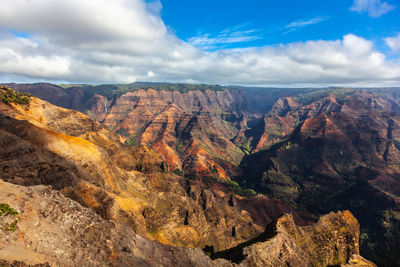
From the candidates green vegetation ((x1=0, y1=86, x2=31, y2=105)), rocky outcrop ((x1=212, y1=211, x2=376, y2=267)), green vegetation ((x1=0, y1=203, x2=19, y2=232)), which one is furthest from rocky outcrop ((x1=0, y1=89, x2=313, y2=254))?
rocky outcrop ((x1=212, y1=211, x2=376, y2=267))

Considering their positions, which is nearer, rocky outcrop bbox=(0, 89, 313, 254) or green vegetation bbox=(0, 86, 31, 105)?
rocky outcrop bbox=(0, 89, 313, 254)

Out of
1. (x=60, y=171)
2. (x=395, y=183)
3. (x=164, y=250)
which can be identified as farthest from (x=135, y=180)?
(x=395, y=183)

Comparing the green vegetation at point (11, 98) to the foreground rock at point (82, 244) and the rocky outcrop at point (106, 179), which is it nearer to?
the rocky outcrop at point (106, 179)

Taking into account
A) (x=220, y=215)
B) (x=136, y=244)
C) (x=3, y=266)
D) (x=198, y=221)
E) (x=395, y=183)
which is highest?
(x=3, y=266)

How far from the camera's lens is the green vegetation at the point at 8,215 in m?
17.5

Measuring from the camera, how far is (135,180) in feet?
260

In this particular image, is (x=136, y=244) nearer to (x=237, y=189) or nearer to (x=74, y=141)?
(x=74, y=141)

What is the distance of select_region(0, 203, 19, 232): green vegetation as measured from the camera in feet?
57.4

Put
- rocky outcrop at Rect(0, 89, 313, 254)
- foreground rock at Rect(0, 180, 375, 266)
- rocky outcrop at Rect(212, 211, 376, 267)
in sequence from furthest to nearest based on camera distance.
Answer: rocky outcrop at Rect(0, 89, 313, 254) < rocky outcrop at Rect(212, 211, 376, 267) < foreground rock at Rect(0, 180, 375, 266)

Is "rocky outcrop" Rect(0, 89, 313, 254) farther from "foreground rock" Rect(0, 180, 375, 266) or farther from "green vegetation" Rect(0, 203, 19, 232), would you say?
"green vegetation" Rect(0, 203, 19, 232)

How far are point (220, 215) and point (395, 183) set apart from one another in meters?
175

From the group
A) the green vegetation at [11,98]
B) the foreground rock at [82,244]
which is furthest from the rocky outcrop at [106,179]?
A: the foreground rock at [82,244]

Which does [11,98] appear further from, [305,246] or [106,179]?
[305,246]

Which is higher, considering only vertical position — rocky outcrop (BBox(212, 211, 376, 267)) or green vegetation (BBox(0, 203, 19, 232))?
green vegetation (BBox(0, 203, 19, 232))
